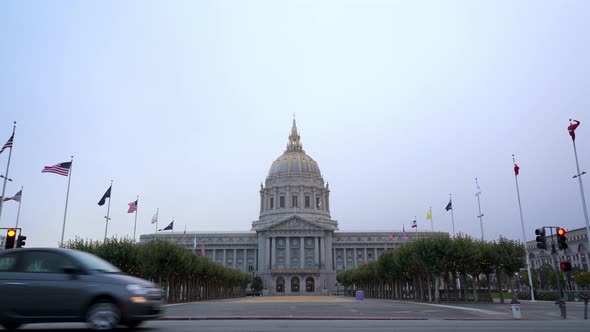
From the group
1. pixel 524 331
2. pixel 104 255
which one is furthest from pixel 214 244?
pixel 524 331

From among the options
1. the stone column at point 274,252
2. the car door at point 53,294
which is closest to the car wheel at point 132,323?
the car door at point 53,294

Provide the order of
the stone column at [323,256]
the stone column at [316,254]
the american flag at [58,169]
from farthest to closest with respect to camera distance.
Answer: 1. the stone column at [316,254]
2. the stone column at [323,256]
3. the american flag at [58,169]

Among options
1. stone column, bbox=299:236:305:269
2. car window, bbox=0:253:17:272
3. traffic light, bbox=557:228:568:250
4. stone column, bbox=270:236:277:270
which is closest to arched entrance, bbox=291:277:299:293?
stone column, bbox=299:236:305:269

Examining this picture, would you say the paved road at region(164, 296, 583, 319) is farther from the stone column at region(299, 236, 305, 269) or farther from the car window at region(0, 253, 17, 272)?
the stone column at region(299, 236, 305, 269)

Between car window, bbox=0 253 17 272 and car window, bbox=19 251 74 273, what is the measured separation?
0.24 m

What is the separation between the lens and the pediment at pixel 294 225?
150 metres

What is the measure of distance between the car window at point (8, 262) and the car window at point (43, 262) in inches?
9.3

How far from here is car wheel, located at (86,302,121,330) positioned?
12.1m

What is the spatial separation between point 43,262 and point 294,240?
14037cm

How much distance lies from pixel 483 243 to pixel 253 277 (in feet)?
309

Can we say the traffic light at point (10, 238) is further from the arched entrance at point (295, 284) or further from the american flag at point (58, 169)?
the arched entrance at point (295, 284)

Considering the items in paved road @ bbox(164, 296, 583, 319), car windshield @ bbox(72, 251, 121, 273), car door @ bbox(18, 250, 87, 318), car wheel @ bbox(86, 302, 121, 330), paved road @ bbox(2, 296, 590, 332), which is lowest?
paved road @ bbox(164, 296, 583, 319)

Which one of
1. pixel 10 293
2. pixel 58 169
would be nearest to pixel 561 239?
pixel 10 293

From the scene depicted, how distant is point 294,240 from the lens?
15125 cm
